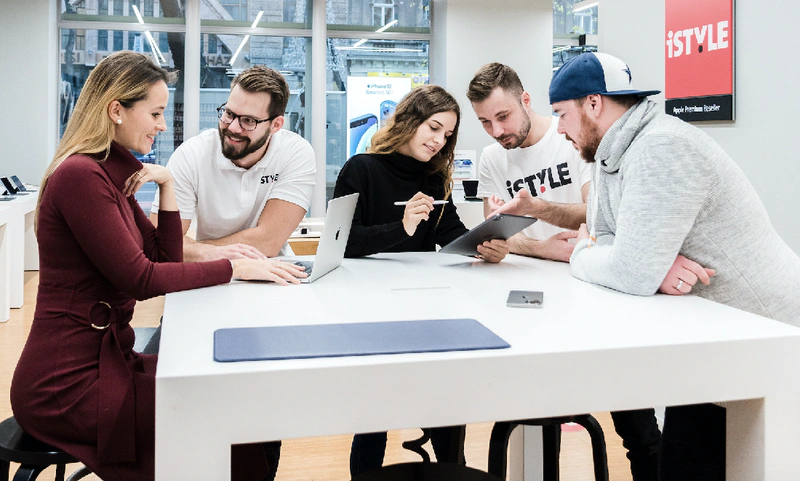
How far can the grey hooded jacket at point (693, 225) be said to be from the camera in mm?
1445

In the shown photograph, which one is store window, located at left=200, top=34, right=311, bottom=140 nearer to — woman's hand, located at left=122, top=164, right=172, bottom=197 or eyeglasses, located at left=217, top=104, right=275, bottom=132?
eyeglasses, located at left=217, top=104, right=275, bottom=132

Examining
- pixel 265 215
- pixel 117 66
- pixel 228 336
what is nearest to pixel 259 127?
pixel 265 215

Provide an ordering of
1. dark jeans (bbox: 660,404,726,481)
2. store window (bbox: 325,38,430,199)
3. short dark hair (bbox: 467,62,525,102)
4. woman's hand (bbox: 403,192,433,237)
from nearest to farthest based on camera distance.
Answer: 1. dark jeans (bbox: 660,404,726,481)
2. woman's hand (bbox: 403,192,433,237)
3. short dark hair (bbox: 467,62,525,102)
4. store window (bbox: 325,38,430,199)

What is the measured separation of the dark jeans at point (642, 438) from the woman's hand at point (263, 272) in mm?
1120

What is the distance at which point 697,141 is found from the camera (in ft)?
4.80

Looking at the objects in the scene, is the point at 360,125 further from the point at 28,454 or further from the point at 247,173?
the point at 28,454

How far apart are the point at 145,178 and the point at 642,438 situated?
1641 millimetres

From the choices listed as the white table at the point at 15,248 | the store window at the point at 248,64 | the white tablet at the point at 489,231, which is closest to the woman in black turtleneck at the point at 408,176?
the white tablet at the point at 489,231

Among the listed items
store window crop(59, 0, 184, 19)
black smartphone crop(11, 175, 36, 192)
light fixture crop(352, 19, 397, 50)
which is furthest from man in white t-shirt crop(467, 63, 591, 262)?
store window crop(59, 0, 184, 19)

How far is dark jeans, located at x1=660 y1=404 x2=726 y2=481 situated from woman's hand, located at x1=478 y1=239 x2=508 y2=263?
66 cm

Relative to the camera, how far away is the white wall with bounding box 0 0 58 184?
7.05 m

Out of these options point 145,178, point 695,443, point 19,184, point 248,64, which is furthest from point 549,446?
point 248,64

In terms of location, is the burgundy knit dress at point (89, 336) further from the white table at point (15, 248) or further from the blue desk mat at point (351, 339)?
the white table at point (15, 248)

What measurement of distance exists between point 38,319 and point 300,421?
0.76 metres
